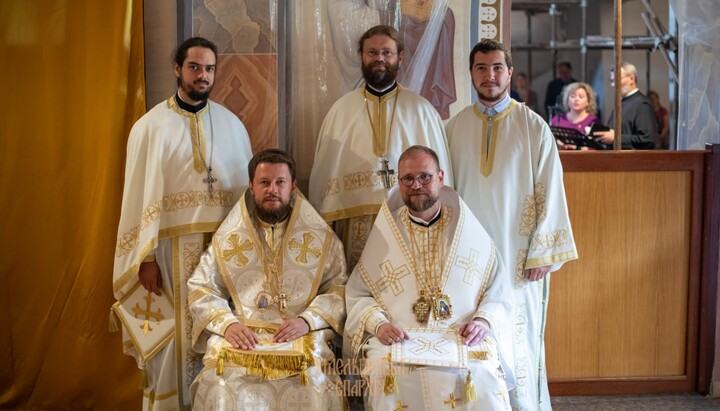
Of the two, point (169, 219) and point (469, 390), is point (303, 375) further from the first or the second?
point (169, 219)

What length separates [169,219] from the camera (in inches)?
174

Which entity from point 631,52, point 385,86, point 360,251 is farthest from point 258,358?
point 631,52

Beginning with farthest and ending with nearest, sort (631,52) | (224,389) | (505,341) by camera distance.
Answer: (631,52) < (505,341) < (224,389)

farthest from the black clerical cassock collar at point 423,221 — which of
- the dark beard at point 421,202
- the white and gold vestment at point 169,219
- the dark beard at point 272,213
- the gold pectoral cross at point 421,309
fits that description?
the white and gold vestment at point 169,219

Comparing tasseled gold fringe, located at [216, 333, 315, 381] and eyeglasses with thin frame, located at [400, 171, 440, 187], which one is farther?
eyeglasses with thin frame, located at [400, 171, 440, 187]

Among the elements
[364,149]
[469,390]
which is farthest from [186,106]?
[469,390]

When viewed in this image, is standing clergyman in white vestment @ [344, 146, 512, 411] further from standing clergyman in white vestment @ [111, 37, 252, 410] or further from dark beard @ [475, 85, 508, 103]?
standing clergyman in white vestment @ [111, 37, 252, 410]

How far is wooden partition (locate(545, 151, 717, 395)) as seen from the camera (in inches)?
203

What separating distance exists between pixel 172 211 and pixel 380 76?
1.33m

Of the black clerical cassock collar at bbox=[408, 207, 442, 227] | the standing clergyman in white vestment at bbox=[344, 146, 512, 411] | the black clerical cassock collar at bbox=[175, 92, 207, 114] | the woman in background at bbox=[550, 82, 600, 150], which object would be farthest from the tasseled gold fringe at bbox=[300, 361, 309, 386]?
the woman in background at bbox=[550, 82, 600, 150]

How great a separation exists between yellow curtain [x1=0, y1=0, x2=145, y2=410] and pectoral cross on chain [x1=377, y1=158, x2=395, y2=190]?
1.54 meters

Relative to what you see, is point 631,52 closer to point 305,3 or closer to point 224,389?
point 305,3

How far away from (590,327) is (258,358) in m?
2.39

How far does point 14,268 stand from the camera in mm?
5066
